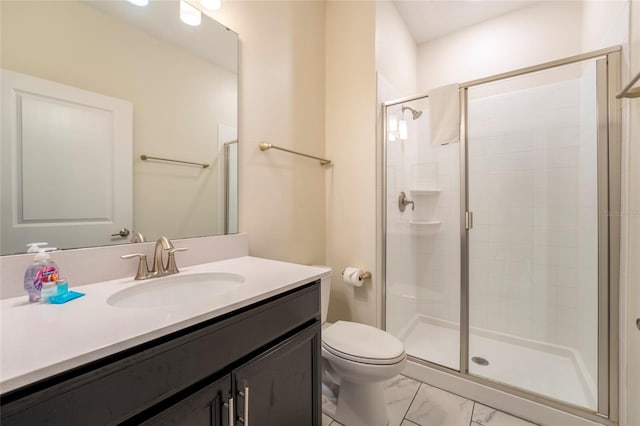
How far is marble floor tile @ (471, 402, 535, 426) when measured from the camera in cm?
137

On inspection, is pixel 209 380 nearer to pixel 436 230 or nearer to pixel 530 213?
pixel 436 230

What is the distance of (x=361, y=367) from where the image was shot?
48.1 inches

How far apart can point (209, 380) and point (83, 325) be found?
0.31m

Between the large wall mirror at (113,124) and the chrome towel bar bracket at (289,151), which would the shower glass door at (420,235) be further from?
the large wall mirror at (113,124)

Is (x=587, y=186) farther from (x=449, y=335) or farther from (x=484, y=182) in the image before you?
(x=449, y=335)

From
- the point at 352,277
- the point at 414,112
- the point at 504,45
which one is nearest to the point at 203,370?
the point at 352,277

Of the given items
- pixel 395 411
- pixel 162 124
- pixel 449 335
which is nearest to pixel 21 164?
pixel 162 124

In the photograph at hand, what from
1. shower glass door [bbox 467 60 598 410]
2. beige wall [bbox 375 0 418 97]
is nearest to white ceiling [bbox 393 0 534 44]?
beige wall [bbox 375 0 418 97]

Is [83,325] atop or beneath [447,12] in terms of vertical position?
beneath

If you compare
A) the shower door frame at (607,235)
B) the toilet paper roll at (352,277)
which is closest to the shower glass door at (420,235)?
the toilet paper roll at (352,277)

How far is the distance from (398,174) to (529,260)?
1188 mm

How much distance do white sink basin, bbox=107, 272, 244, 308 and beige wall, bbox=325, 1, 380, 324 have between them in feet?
3.41

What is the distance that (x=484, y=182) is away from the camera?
84.4 inches

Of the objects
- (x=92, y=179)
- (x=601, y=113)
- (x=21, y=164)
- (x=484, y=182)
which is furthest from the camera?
(x=484, y=182)
